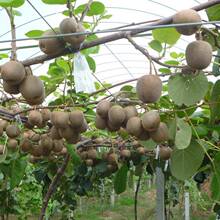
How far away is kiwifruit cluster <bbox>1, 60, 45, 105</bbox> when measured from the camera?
35.5 inches

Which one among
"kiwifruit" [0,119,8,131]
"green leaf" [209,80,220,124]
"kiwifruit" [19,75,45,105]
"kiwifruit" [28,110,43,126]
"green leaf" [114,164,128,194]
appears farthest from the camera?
"green leaf" [114,164,128,194]

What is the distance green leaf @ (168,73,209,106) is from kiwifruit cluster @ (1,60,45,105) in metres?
0.28

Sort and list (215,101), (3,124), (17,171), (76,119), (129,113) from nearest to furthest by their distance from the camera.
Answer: (129,113) → (76,119) → (215,101) → (3,124) → (17,171)

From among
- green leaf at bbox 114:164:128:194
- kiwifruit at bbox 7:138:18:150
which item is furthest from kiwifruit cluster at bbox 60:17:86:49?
green leaf at bbox 114:164:128:194

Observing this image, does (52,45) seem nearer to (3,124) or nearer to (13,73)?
(13,73)

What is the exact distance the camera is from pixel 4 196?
423 centimetres

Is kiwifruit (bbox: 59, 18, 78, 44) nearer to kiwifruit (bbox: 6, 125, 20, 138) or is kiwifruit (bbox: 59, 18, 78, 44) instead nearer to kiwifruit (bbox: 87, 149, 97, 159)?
kiwifruit (bbox: 6, 125, 20, 138)

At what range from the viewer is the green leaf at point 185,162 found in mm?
1216

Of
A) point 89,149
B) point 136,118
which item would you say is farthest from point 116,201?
point 136,118

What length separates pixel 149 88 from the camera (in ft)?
2.99

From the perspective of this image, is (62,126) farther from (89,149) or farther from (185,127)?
(89,149)

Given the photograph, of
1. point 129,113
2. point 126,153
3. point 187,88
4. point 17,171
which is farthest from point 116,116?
point 126,153

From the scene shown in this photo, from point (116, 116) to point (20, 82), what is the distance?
216 mm

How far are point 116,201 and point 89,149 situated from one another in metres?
8.47
